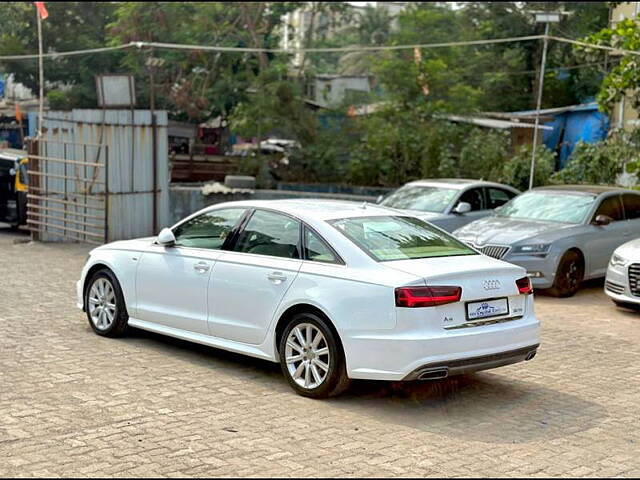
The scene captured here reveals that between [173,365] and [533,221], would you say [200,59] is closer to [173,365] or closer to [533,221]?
[533,221]

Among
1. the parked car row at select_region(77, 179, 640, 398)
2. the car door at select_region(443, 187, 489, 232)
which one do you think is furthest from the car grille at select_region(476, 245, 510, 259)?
the parked car row at select_region(77, 179, 640, 398)

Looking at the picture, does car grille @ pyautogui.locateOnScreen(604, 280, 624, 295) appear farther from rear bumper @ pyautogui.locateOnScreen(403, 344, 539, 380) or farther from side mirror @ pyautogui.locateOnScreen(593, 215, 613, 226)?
rear bumper @ pyautogui.locateOnScreen(403, 344, 539, 380)

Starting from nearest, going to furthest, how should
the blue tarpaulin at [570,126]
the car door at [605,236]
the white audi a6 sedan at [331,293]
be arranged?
1. the white audi a6 sedan at [331,293]
2. the car door at [605,236]
3. the blue tarpaulin at [570,126]

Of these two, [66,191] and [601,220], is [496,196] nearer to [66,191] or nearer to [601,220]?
[601,220]

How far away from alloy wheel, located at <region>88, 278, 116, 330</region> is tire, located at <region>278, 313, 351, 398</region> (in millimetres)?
2529

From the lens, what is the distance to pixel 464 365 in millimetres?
6797

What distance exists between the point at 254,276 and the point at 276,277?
274 millimetres

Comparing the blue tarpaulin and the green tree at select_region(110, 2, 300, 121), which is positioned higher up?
the green tree at select_region(110, 2, 300, 121)

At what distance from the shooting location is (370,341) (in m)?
6.71

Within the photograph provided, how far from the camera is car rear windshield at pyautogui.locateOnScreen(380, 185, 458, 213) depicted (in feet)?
51.3

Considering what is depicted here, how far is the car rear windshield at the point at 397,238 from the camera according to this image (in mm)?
7348

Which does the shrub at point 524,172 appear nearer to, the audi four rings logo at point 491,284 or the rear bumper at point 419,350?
the audi four rings logo at point 491,284

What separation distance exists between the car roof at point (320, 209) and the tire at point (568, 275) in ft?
16.9

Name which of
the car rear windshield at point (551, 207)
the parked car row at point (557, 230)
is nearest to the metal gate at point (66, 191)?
the parked car row at point (557, 230)
